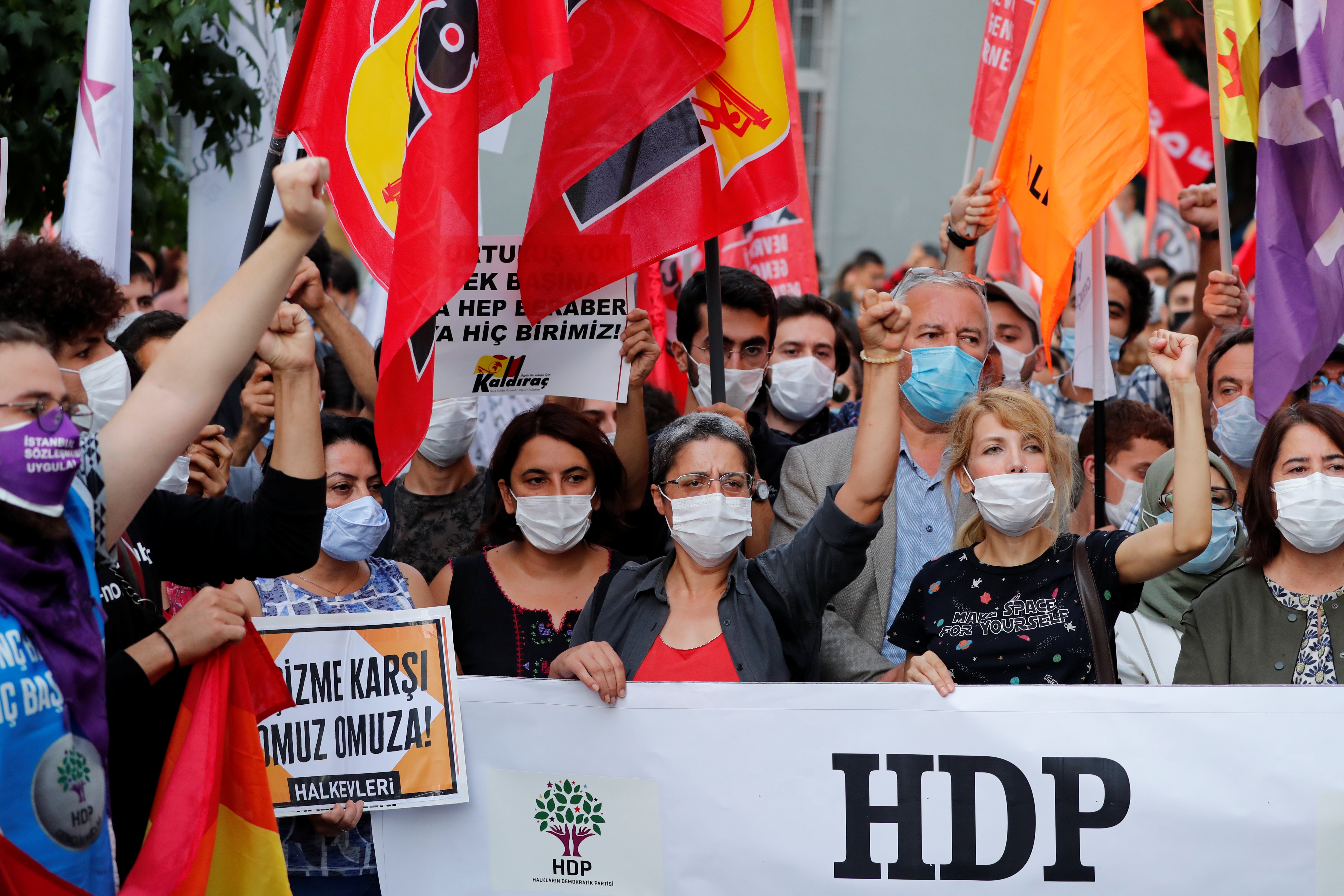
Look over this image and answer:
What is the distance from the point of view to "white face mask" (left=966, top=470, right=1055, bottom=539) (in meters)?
3.70

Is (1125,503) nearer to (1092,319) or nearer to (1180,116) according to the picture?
(1092,319)

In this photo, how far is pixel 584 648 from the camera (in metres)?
3.54

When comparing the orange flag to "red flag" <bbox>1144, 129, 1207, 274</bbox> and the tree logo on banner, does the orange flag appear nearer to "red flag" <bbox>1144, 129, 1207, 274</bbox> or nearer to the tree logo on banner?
the tree logo on banner

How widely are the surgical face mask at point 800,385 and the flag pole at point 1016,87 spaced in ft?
3.40

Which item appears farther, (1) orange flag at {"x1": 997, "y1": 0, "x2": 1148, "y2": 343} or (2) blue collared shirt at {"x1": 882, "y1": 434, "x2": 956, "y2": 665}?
(1) orange flag at {"x1": 997, "y1": 0, "x2": 1148, "y2": 343}

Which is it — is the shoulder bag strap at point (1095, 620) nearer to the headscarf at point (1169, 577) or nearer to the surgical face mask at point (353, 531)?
the headscarf at point (1169, 577)

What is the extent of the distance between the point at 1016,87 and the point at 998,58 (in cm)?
95

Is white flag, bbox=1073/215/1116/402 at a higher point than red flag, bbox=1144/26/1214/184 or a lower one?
lower

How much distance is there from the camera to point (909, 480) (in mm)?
4301

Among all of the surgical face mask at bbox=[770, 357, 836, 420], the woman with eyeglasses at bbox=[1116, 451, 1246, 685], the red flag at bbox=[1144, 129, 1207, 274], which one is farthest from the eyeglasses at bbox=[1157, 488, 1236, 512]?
the red flag at bbox=[1144, 129, 1207, 274]

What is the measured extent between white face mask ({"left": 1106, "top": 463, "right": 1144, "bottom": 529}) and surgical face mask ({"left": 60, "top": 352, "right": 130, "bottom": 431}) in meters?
3.28

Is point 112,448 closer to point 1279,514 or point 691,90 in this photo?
point 691,90

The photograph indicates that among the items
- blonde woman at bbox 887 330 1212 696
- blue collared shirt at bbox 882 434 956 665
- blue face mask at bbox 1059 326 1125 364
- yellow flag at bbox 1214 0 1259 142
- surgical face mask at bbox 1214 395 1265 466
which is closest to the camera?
blonde woman at bbox 887 330 1212 696

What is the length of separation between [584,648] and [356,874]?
2.92ft
